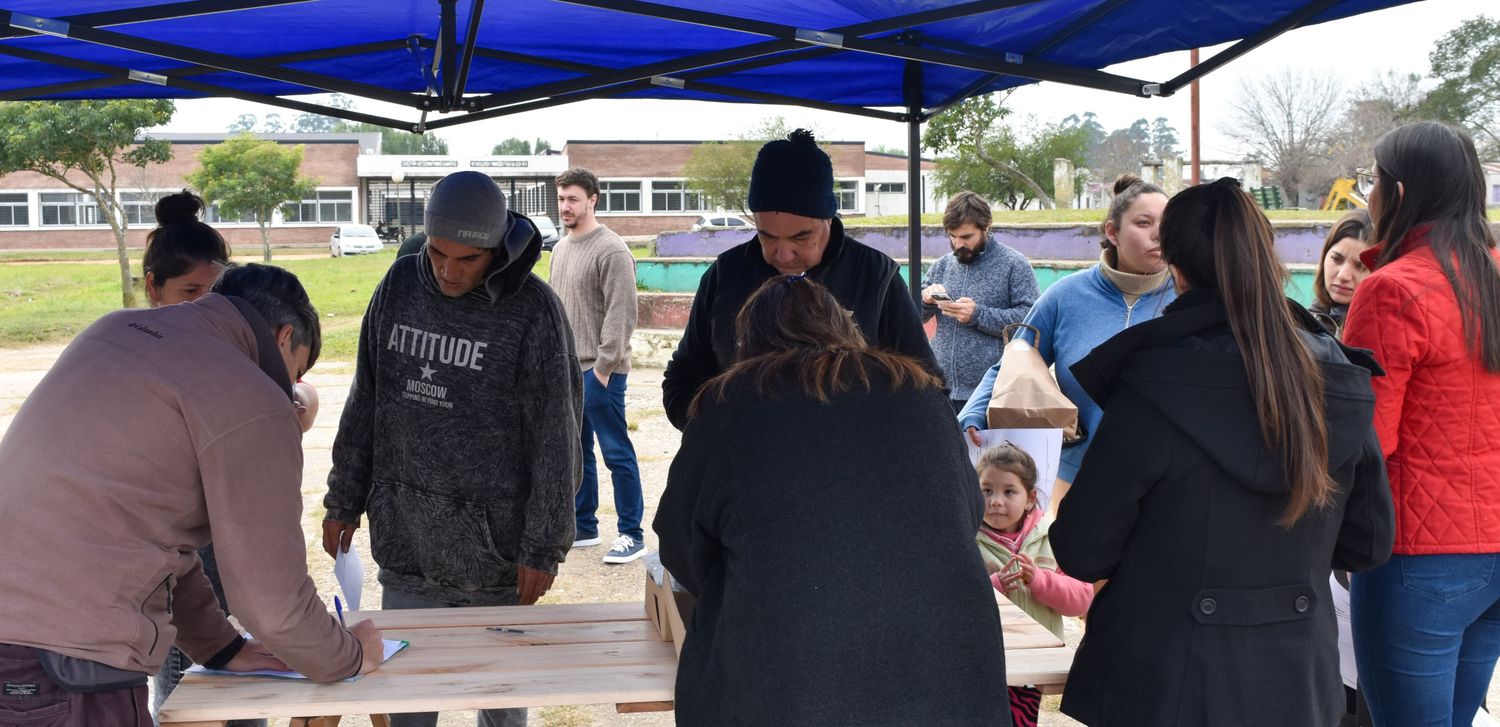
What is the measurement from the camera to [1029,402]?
10.7ft

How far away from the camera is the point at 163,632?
6.03 feet

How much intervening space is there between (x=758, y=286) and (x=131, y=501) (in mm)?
1282

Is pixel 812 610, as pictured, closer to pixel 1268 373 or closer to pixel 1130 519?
pixel 1130 519

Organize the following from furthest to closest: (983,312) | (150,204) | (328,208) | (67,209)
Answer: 1. (328,208)
2. (67,209)
3. (150,204)
4. (983,312)

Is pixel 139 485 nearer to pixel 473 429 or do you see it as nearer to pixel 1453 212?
pixel 473 429

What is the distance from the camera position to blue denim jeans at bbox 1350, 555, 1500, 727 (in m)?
2.18

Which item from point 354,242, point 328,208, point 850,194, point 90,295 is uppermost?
point 850,194

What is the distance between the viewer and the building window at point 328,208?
160 feet

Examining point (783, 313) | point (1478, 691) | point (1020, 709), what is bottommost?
point (1020, 709)

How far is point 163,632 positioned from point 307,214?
5125 cm

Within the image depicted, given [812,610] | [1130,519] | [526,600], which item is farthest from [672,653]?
[1130,519]

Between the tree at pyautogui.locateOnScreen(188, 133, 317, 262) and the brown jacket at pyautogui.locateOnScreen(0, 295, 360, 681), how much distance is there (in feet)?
120

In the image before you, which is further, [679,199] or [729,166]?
[679,199]

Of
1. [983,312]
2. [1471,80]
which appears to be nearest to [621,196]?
[1471,80]
